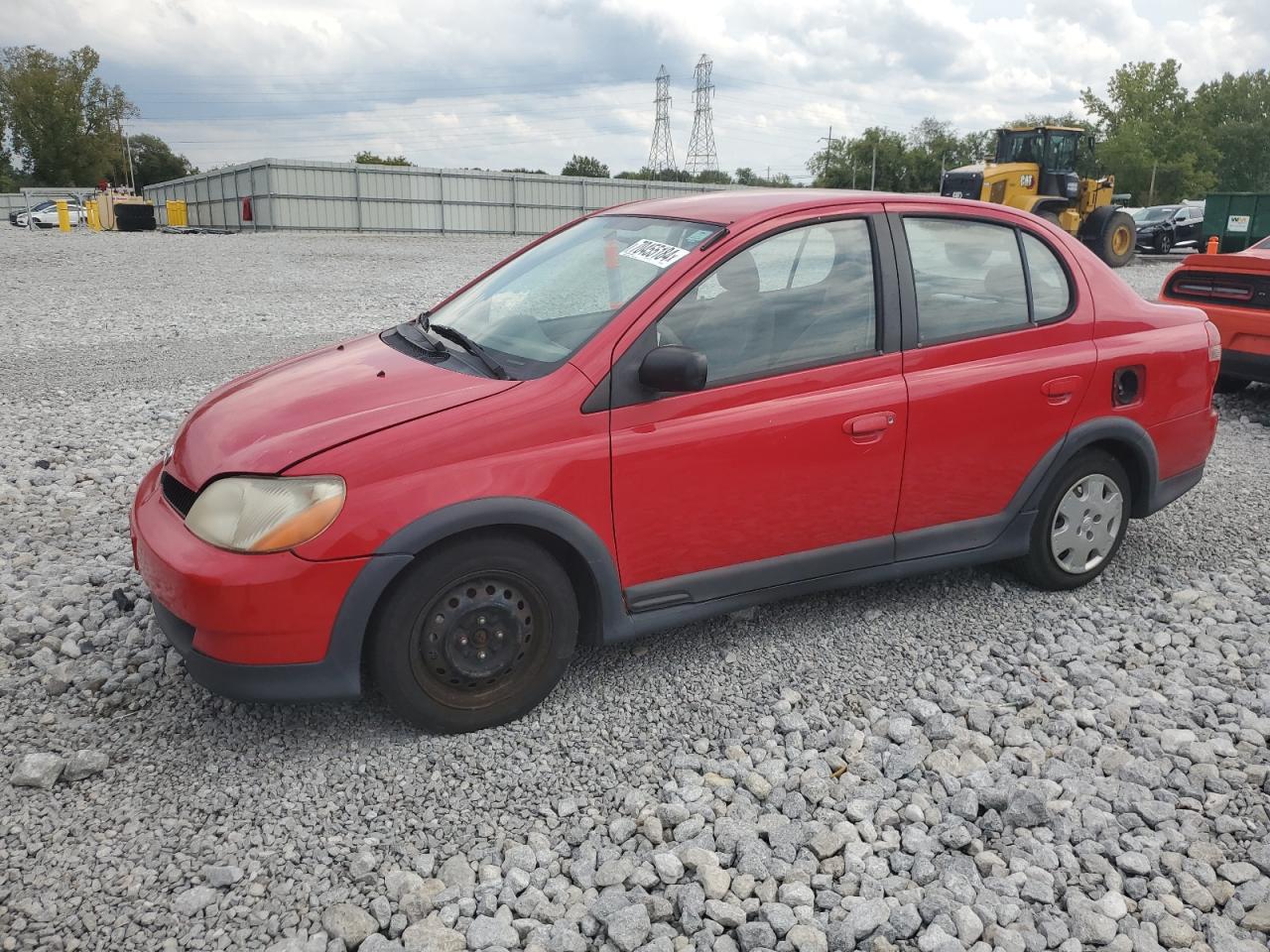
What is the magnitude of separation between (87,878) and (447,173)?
34947mm

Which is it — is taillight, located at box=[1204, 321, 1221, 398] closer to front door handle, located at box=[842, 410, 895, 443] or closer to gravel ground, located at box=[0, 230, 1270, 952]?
gravel ground, located at box=[0, 230, 1270, 952]

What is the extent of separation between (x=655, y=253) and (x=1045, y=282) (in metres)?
1.73

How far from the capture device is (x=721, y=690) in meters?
3.73

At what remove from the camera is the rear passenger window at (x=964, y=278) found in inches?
157

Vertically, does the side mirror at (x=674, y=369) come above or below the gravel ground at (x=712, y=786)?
above

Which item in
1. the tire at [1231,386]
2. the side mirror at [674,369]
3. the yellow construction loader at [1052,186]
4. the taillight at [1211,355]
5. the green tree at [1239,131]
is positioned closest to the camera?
the side mirror at [674,369]

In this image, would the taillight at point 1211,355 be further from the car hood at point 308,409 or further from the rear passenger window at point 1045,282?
the car hood at point 308,409

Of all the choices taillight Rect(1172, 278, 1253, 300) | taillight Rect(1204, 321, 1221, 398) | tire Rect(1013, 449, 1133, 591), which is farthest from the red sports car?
tire Rect(1013, 449, 1133, 591)

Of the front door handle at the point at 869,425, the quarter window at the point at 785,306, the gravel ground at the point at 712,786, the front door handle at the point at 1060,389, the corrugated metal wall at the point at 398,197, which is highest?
the corrugated metal wall at the point at 398,197

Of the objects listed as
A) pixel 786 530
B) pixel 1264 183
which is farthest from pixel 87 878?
pixel 1264 183

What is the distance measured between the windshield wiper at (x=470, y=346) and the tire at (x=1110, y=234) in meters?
21.2

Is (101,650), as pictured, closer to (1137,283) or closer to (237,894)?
(237,894)

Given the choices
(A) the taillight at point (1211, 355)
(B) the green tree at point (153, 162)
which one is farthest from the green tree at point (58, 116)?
(A) the taillight at point (1211, 355)

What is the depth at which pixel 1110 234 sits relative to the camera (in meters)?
22.5
